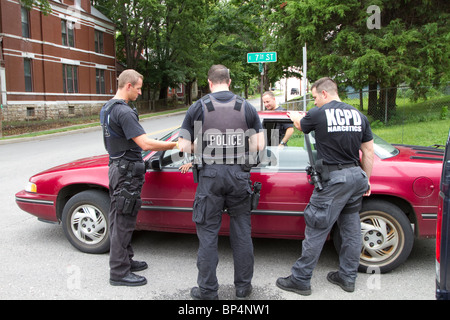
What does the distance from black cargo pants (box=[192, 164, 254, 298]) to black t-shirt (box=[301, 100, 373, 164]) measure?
747 mm

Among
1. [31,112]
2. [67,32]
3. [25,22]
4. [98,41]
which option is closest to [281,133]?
[31,112]

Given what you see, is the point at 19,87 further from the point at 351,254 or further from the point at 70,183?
the point at 351,254

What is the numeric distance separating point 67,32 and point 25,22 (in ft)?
12.6

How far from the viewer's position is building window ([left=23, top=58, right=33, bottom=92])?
23.6 m

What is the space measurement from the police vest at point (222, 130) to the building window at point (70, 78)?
26.7 m

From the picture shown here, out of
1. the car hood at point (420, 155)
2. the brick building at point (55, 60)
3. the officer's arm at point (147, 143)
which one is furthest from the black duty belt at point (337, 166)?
the brick building at point (55, 60)

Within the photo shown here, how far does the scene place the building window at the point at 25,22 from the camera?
2334cm

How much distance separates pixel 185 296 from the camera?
3354 mm

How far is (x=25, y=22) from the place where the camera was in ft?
77.2

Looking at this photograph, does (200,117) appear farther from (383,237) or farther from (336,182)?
(383,237)

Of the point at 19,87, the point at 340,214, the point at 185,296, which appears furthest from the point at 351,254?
the point at 19,87

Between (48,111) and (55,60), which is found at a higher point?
(55,60)

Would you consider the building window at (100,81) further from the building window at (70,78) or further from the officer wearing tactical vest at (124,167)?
the officer wearing tactical vest at (124,167)

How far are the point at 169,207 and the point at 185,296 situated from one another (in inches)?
39.3
